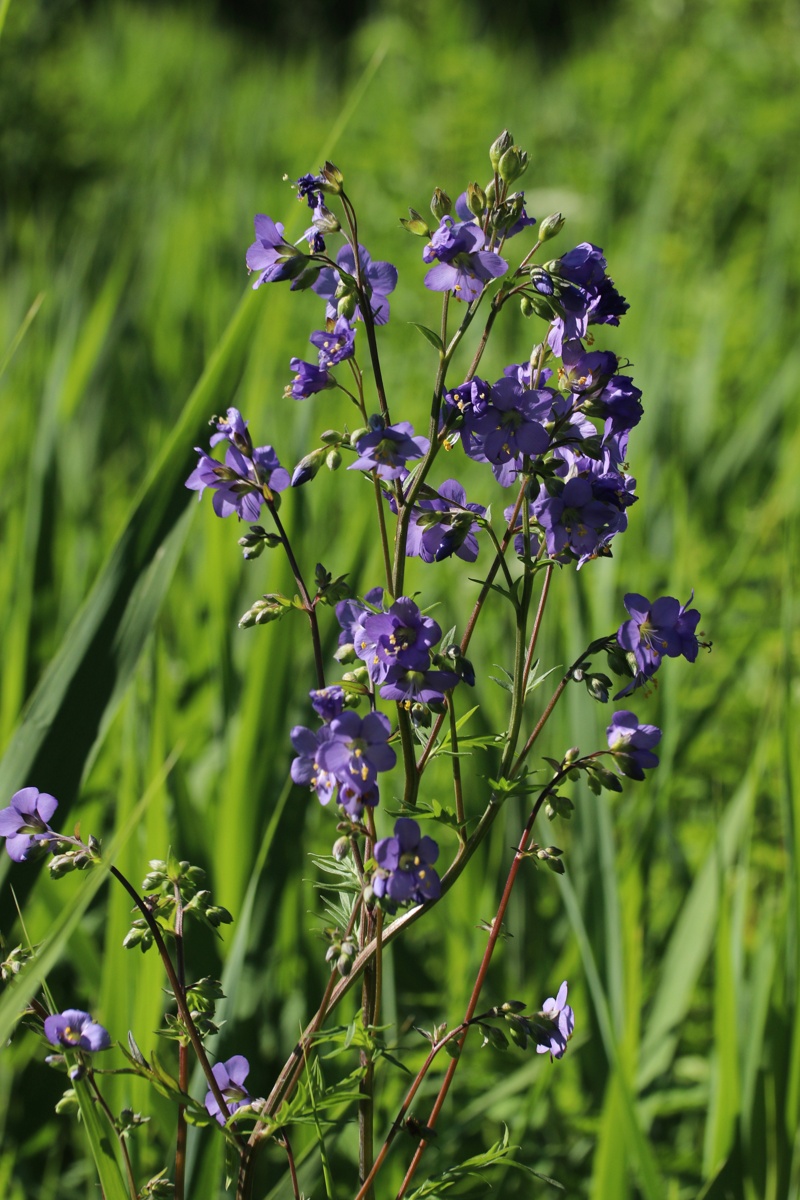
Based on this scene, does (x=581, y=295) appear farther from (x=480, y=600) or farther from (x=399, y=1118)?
(x=399, y=1118)

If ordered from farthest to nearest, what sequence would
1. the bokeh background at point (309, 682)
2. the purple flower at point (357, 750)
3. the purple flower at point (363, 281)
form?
the bokeh background at point (309, 682) → the purple flower at point (363, 281) → the purple flower at point (357, 750)

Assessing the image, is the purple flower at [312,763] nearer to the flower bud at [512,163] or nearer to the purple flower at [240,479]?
the purple flower at [240,479]

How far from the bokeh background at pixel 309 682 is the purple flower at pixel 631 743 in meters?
0.09

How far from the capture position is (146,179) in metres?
3.43

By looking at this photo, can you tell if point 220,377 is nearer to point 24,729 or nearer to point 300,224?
point 300,224

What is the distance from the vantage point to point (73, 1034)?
607 millimetres

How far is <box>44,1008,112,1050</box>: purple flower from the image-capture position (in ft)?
1.94

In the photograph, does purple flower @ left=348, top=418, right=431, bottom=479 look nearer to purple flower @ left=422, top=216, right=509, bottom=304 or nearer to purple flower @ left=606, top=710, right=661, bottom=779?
purple flower @ left=422, top=216, right=509, bottom=304

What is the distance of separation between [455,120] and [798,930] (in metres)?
3.21

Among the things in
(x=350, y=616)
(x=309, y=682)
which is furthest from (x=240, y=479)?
(x=309, y=682)

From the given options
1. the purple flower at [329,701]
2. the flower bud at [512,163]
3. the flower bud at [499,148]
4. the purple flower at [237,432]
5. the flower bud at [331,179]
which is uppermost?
the flower bud at [499,148]

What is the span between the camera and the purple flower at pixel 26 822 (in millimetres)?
615

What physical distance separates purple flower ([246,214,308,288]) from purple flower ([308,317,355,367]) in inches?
1.6

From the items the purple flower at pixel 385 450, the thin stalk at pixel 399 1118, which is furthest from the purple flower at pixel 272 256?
the thin stalk at pixel 399 1118
